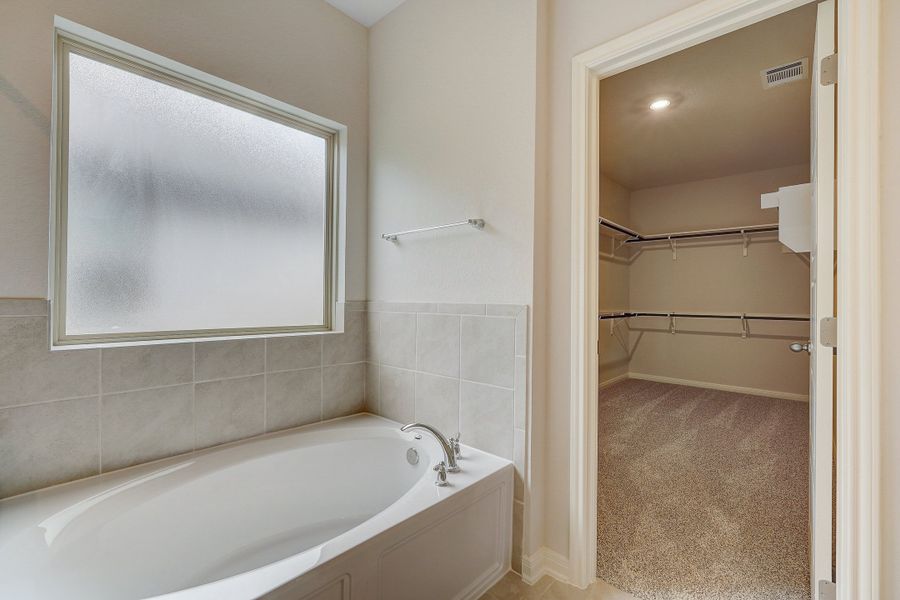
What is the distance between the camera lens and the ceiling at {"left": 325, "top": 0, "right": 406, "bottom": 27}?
2146 millimetres

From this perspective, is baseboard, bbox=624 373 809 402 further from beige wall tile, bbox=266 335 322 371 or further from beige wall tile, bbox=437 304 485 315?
beige wall tile, bbox=266 335 322 371

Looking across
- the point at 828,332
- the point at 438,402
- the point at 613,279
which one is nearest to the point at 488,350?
the point at 438,402

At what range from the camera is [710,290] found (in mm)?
4738

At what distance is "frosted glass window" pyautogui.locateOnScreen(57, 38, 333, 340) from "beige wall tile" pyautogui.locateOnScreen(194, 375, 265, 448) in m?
0.27

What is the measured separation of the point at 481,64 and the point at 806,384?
15.9 feet

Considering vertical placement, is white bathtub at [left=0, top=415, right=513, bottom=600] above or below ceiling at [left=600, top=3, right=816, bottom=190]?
below

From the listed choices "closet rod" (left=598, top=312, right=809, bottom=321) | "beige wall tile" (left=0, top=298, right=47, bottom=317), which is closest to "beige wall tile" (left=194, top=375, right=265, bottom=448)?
"beige wall tile" (left=0, top=298, right=47, bottom=317)

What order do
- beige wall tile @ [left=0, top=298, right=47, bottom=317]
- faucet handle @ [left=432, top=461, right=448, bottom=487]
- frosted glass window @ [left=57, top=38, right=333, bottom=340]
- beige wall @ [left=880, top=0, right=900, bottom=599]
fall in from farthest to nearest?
1. frosted glass window @ [left=57, top=38, right=333, bottom=340]
2. faucet handle @ [left=432, top=461, right=448, bottom=487]
3. beige wall tile @ [left=0, top=298, right=47, bottom=317]
4. beige wall @ [left=880, top=0, right=900, bottom=599]

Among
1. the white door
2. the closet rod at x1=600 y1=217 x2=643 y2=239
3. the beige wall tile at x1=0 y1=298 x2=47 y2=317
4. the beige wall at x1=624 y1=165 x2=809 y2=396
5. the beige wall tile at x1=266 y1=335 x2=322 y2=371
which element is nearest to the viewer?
the white door

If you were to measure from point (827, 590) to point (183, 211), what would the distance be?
8.80ft

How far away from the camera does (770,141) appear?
363 cm

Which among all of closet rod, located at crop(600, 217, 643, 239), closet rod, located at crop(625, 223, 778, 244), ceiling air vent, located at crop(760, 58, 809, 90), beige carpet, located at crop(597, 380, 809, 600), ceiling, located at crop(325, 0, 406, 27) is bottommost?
beige carpet, located at crop(597, 380, 809, 600)

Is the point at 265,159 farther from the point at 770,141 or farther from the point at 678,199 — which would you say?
the point at 678,199

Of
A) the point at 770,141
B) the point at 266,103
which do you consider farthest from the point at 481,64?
the point at 770,141
